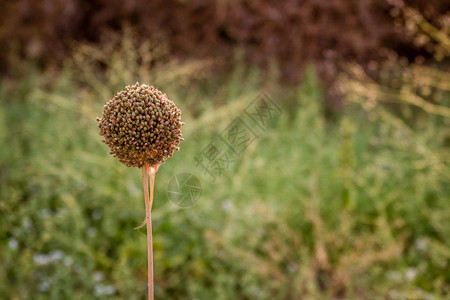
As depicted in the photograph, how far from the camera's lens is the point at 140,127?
89cm

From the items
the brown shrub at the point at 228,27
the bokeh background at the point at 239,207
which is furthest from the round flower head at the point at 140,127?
the brown shrub at the point at 228,27

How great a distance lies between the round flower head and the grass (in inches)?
52.0

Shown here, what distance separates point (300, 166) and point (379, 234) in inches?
32.0

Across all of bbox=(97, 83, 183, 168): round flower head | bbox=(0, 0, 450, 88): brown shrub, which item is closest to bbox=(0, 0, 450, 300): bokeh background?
bbox=(0, 0, 450, 88): brown shrub

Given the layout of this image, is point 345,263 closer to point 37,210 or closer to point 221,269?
point 221,269

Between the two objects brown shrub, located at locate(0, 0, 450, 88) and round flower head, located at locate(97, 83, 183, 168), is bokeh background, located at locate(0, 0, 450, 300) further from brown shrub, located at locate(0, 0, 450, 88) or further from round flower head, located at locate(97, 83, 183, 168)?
round flower head, located at locate(97, 83, 183, 168)

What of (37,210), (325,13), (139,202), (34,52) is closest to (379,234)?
(139,202)

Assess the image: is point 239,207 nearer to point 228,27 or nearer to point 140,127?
point 140,127

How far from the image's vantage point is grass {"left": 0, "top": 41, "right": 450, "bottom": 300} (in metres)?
2.36

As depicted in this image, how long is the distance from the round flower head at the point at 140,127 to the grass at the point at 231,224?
1.32 m

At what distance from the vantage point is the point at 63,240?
2.37m

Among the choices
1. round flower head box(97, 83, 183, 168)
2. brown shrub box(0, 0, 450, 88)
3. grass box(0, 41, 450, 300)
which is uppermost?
brown shrub box(0, 0, 450, 88)

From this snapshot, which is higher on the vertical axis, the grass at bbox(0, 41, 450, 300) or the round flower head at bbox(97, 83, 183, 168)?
the grass at bbox(0, 41, 450, 300)

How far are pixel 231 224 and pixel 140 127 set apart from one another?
1.64 m
